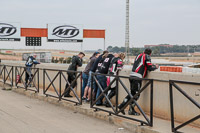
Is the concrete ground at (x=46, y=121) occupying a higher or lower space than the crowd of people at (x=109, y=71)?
lower

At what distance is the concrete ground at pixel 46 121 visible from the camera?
7277 millimetres

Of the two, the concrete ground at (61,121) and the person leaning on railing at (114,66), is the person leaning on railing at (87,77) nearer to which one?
the concrete ground at (61,121)

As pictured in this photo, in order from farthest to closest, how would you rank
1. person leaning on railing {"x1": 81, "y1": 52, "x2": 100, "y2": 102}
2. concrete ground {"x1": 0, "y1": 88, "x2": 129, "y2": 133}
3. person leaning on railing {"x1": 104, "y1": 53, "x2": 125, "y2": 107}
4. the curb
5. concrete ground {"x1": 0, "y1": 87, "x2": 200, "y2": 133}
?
→ person leaning on railing {"x1": 81, "y1": 52, "x2": 100, "y2": 102} < person leaning on railing {"x1": 104, "y1": 53, "x2": 125, "y2": 107} < concrete ground {"x1": 0, "y1": 88, "x2": 129, "y2": 133} < concrete ground {"x1": 0, "y1": 87, "x2": 200, "y2": 133} < the curb

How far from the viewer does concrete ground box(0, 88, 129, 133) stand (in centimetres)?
728

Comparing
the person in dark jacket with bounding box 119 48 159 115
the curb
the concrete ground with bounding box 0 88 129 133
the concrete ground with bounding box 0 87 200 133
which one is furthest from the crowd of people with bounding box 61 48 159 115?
the concrete ground with bounding box 0 88 129 133

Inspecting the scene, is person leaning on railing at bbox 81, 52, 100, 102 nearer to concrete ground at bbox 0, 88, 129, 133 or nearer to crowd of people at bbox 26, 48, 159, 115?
crowd of people at bbox 26, 48, 159, 115

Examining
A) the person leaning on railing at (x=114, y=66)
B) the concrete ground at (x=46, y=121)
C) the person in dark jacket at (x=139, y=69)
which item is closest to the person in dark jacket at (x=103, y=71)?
the person leaning on railing at (x=114, y=66)

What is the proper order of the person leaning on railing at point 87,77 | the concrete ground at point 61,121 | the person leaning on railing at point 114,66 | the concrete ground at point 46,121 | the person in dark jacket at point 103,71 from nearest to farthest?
the concrete ground at point 61,121 < the concrete ground at point 46,121 < the person leaning on railing at point 114,66 < the person in dark jacket at point 103,71 < the person leaning on railing at point 87,77

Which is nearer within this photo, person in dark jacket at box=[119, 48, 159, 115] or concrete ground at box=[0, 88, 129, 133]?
concrete ground at box=[0, 88, 129, 133]

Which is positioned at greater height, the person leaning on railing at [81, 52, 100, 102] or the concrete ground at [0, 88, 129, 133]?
the person leaning on railing at [81, 52, 100, 102]

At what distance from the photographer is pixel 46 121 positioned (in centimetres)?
826

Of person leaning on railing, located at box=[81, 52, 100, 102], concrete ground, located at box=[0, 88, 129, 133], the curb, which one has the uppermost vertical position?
person leaning on railing, located at box=[81, 52, 100, 102]

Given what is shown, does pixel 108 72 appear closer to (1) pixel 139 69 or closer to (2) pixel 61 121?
(1) pixel 139 69

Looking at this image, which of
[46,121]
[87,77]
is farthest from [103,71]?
[46,121]
